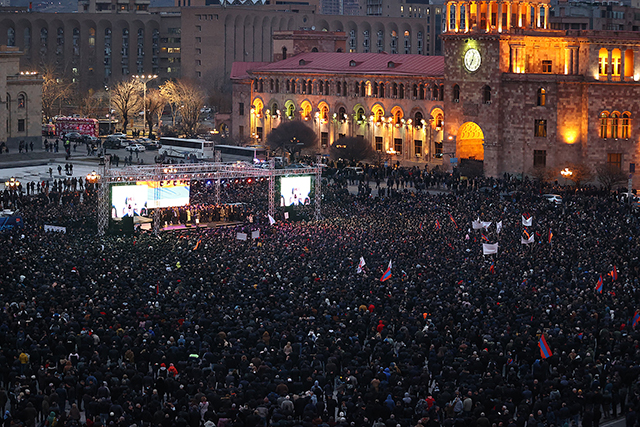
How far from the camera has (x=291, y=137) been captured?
89.2 m

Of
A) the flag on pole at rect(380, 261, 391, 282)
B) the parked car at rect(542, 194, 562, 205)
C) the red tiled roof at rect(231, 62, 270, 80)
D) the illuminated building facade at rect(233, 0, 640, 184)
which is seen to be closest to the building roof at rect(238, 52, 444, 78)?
the red tiled roof at rect(231, 62, 270, 80)

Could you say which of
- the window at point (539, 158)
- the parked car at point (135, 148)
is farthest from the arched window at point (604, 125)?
the parked car at point (135, 148)

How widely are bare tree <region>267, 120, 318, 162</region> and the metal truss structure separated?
95.0ft

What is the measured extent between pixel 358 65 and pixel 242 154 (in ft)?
46.4

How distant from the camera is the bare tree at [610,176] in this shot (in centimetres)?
6875

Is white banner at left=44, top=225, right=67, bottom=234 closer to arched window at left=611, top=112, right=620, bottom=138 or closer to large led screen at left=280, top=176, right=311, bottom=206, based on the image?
large led screen at left=280, top=176, right=311, bottom=206

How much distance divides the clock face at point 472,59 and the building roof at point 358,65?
16.3 ft

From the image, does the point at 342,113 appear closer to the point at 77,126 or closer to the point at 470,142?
the point at 470,142

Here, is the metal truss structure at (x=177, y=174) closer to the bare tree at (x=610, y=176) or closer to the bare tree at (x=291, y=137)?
the bare tree at (x=610, y=176)

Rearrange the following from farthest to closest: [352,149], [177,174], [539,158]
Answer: [352,149] < [539,158] < [177,174]

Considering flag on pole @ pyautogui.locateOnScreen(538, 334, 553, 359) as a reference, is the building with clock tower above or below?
above

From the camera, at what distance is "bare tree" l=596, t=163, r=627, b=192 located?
Result: 226 feet

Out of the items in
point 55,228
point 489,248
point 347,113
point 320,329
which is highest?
point 347,113

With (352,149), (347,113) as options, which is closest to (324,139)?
(347,113)
